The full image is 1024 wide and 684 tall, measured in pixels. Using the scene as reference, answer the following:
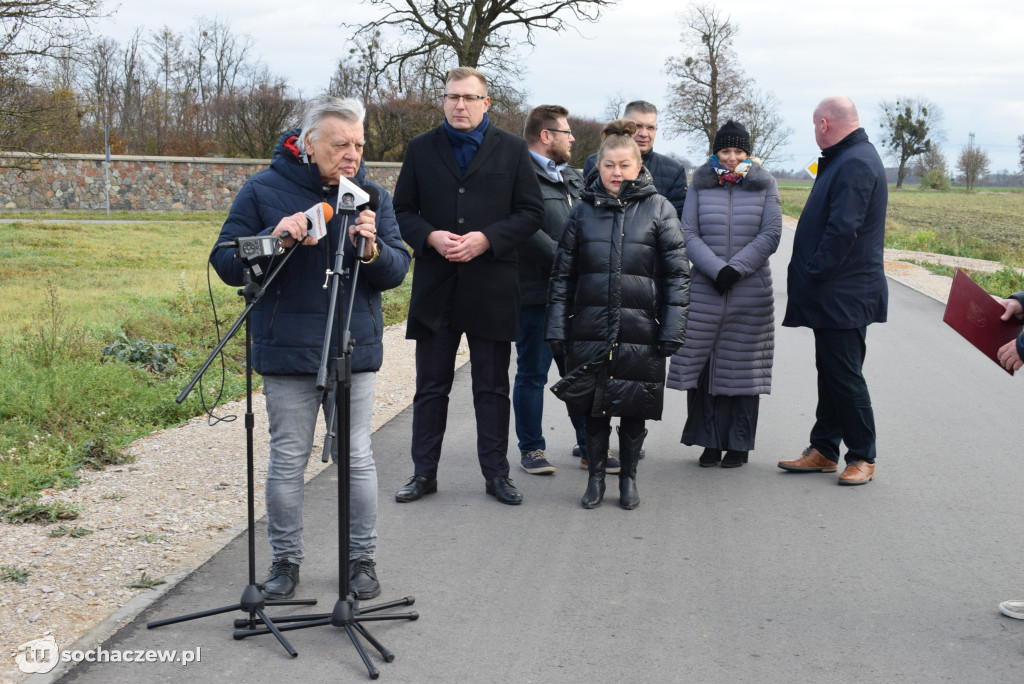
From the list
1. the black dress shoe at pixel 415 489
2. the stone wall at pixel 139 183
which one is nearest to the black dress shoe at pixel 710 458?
the black dress shoe at pixel 415 489

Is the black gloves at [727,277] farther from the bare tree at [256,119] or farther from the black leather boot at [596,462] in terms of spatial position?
the bare tree at [256,119]

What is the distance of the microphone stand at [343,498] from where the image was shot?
12.3ft

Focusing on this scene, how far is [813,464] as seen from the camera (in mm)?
6598

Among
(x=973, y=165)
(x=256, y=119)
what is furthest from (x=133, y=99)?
(x=973, y=165)

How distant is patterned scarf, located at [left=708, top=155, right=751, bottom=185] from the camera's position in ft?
21.3

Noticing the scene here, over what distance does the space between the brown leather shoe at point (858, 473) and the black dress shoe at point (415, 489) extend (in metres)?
2.50

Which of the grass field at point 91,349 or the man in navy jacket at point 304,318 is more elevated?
the man in navy jacket at point 304,318

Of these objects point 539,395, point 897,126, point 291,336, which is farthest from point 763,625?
point 897,126

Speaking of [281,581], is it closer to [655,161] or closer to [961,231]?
[655,161]

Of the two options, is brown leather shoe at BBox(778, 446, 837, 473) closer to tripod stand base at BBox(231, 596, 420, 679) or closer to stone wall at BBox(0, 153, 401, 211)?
tripod stand base at BBox(231, 596, 420, 679)

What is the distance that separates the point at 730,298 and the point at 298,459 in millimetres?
3291

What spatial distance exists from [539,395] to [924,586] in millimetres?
2695

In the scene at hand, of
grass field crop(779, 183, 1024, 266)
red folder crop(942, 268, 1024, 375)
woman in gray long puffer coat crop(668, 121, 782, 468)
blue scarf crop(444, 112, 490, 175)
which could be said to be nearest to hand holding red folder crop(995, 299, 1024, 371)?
red folder crop(942, 268, 1024, 375)

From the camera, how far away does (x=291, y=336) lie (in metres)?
4.19
